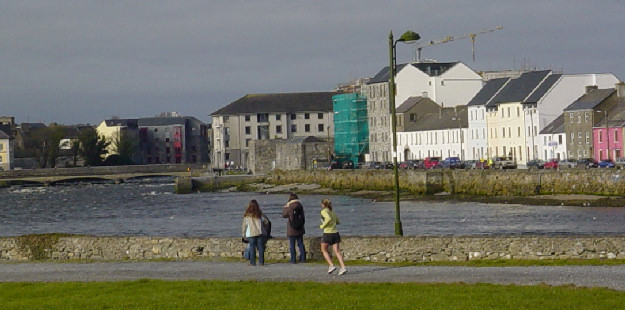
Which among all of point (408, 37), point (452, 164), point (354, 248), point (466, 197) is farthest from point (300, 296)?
point (452, 164)

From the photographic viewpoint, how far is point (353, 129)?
174 metres

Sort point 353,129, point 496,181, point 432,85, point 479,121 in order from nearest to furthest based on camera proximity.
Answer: point 496,181
point 479,121
point 432,85
point 353,129

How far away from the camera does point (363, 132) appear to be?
174875 mm

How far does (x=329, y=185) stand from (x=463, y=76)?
44657mm

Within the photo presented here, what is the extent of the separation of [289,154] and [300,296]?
132846mm

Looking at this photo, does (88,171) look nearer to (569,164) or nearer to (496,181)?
(569,164)

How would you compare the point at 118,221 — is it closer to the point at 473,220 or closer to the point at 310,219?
the point at 310,219

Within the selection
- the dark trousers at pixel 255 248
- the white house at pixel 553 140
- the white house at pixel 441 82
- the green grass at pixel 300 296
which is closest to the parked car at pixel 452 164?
the white house at pixel 553 140

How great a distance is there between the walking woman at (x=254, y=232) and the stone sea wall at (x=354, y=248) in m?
1.28

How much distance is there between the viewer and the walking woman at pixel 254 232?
30.6m

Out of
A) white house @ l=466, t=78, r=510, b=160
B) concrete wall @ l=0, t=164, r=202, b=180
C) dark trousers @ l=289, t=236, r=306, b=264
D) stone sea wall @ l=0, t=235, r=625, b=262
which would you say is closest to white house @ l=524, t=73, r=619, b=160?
white house @ l=466, t=78, r=510, b=160

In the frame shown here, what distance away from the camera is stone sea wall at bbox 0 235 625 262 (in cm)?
2970

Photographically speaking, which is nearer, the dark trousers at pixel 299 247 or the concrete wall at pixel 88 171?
the dark trousers at pixel 299 247

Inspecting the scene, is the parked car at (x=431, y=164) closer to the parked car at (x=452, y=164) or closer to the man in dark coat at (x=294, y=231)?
the parked car at (x=452, y=164)
